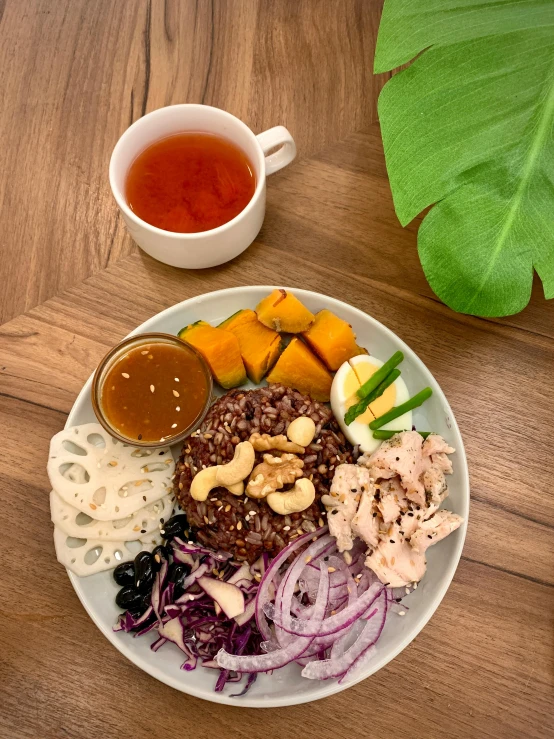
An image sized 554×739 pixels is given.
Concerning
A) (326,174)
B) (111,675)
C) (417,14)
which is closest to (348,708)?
(111,675)

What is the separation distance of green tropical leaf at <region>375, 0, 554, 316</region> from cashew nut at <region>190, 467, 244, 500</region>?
0.93 m

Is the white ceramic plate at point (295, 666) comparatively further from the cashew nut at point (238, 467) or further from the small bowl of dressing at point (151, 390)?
the cashew nut at point (238, 467)

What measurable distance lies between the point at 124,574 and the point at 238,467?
1.69 ft

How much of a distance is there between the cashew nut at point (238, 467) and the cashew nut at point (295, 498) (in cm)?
11

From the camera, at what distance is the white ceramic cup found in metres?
2.06

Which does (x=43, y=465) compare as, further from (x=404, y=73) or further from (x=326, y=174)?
(x=404, y=73)

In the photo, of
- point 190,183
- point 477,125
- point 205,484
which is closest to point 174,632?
point 205,484

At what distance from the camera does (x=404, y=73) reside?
1.74 m

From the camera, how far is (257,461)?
80.0 inches

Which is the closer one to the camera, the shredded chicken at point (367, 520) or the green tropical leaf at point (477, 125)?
the green tropical leaf at point (477, 125)

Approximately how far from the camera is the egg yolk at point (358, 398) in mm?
2105

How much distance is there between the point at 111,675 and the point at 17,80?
224 cm

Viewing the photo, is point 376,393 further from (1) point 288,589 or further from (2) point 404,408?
(1) point 288,589

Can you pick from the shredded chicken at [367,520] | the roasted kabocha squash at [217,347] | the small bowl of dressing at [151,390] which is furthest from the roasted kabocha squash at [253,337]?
the shredded chicken at [367,520]
